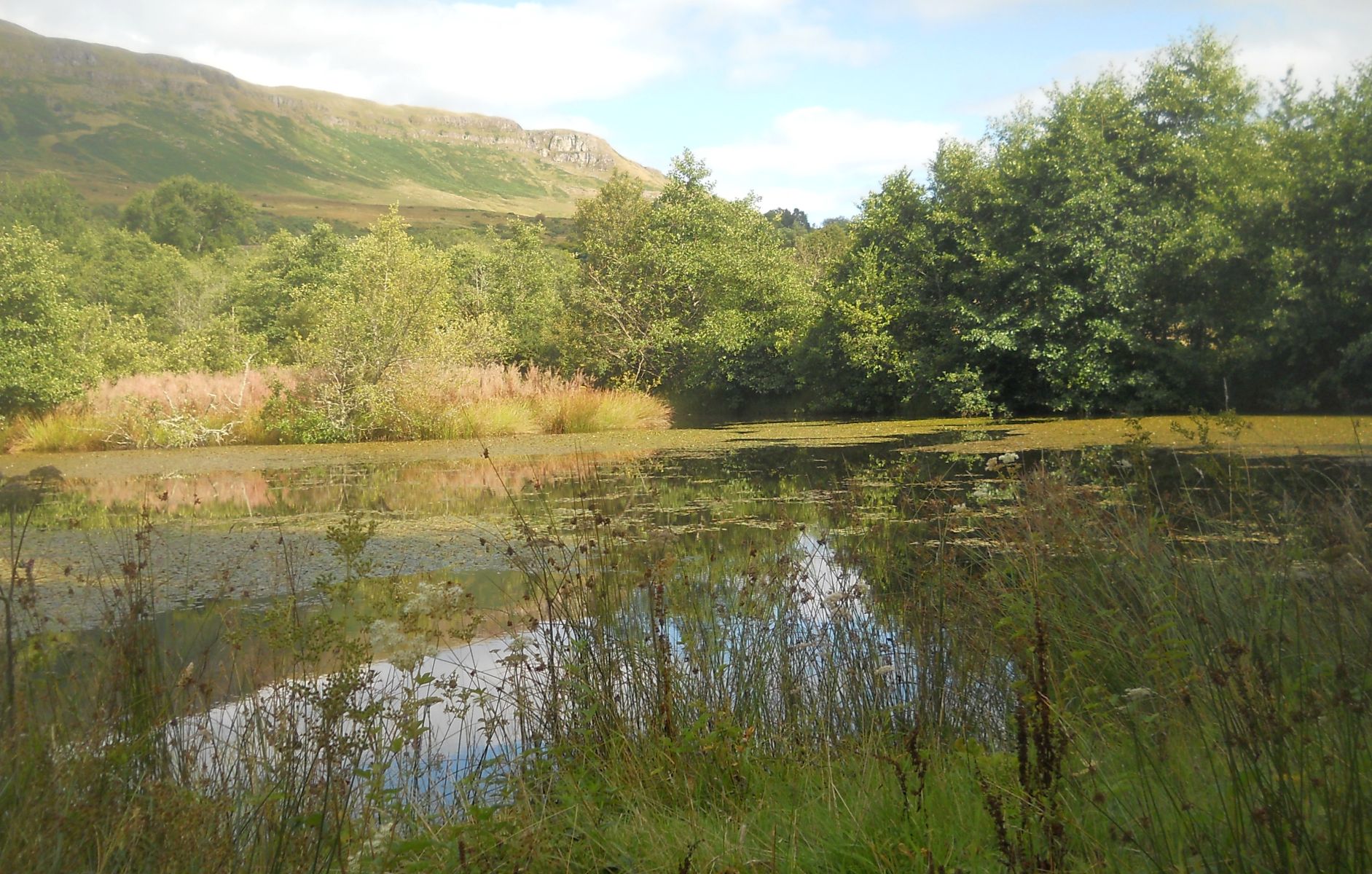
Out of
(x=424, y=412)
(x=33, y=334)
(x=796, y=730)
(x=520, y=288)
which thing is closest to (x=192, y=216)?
(x=520, y=288)

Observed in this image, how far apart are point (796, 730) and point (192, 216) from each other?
84.5m

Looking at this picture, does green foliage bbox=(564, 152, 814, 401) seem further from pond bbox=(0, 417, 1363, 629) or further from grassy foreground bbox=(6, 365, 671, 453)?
pond bbox=(0, 417, 1363, 629)

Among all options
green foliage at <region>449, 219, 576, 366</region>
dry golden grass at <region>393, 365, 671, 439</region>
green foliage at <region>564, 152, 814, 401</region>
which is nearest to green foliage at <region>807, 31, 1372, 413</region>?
green foliage at <region>564, 152, 814, 401</region>

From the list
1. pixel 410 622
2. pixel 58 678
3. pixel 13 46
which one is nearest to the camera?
A: pixel 58 678

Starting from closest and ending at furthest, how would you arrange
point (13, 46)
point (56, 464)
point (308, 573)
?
point (308, 573), point (56, 464), point (13, 46)

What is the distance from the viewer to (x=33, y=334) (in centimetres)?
1880

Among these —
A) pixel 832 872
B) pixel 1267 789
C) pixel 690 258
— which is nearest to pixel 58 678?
pixel 832 872

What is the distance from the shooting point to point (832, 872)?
2.02m

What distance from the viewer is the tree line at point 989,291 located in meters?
15.4

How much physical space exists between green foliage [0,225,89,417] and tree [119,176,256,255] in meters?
56.8

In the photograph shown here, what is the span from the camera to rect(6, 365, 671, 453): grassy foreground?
16.6 metres

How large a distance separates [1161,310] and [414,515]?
15.3m

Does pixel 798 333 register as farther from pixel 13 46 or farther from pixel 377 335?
pixel 13 46

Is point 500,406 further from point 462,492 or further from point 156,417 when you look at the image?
point 462,492
